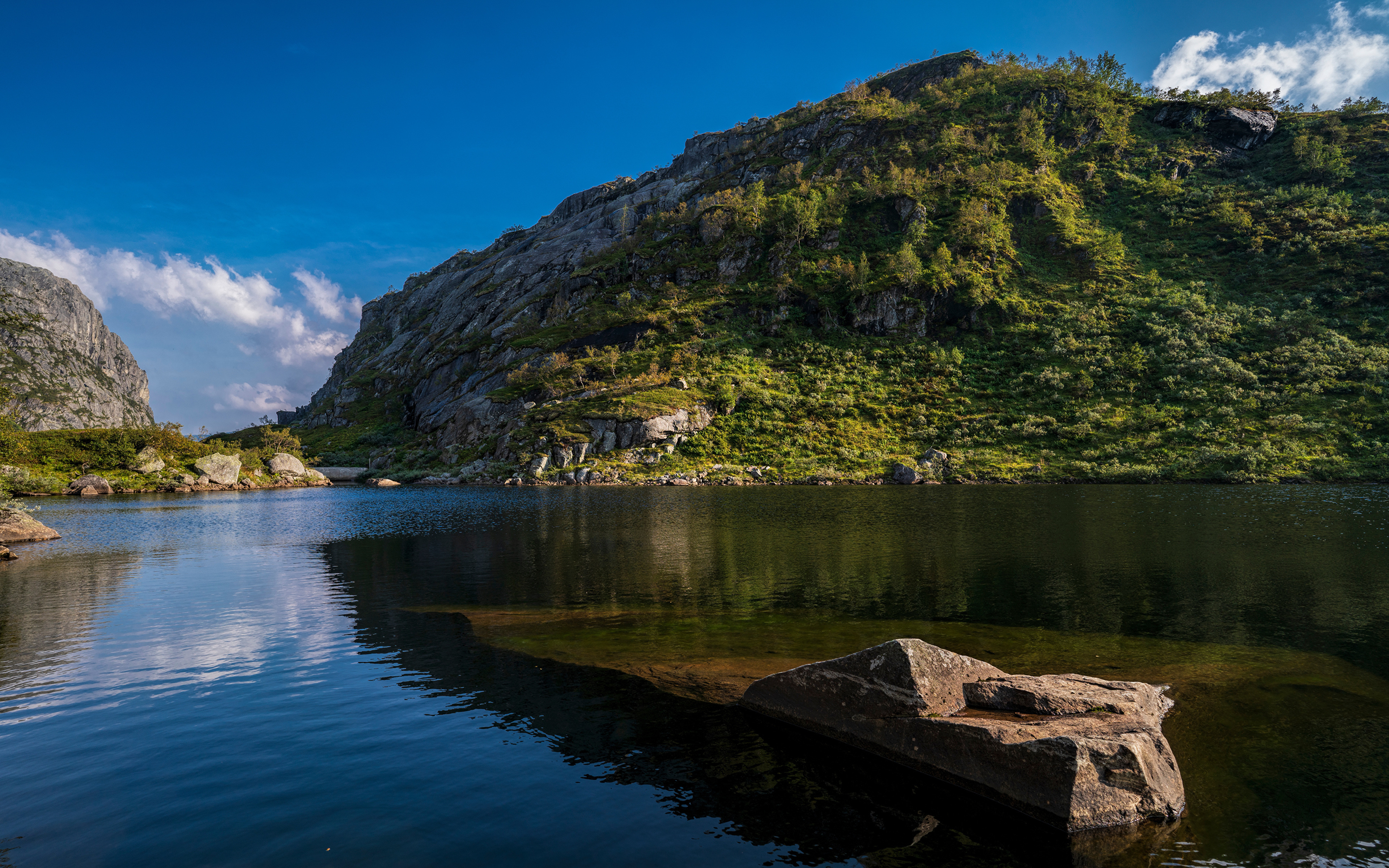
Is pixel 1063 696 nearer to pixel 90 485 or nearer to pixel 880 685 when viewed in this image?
pixel 880 685

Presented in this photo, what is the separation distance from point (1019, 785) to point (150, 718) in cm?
1864

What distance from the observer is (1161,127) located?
178 metres

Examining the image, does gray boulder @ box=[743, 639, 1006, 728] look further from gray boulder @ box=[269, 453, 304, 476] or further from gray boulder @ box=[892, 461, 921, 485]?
gray boulder @ box=[269, 453, 304, 476]

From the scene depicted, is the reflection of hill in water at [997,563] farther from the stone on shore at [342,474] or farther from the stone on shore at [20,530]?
the stone on shore at [342,474]

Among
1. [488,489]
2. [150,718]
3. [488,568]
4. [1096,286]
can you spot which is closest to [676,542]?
[488,568]

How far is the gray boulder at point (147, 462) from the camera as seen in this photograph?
10419cm

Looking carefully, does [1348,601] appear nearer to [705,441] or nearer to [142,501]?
[705,441]

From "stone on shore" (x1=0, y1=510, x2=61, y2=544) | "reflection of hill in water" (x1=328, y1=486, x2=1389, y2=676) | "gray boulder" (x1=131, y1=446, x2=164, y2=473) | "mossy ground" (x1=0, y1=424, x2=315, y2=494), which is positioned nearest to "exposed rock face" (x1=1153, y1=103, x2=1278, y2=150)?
"reflection of hill in water" (x1=328, y1=486, x2=1389, y2=676)

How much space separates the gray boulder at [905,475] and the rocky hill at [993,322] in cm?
299

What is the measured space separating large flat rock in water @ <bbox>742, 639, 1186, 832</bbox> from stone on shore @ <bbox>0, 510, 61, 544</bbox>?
58.9m

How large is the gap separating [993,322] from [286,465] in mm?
156861

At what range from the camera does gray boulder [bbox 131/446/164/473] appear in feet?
342

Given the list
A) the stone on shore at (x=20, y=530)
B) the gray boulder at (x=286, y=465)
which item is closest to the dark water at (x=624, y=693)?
the stone on shore at (x=20, y=530)

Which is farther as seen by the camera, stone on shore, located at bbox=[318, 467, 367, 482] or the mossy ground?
stone on shore, located at bbox=[318, 467, 367, 482]
